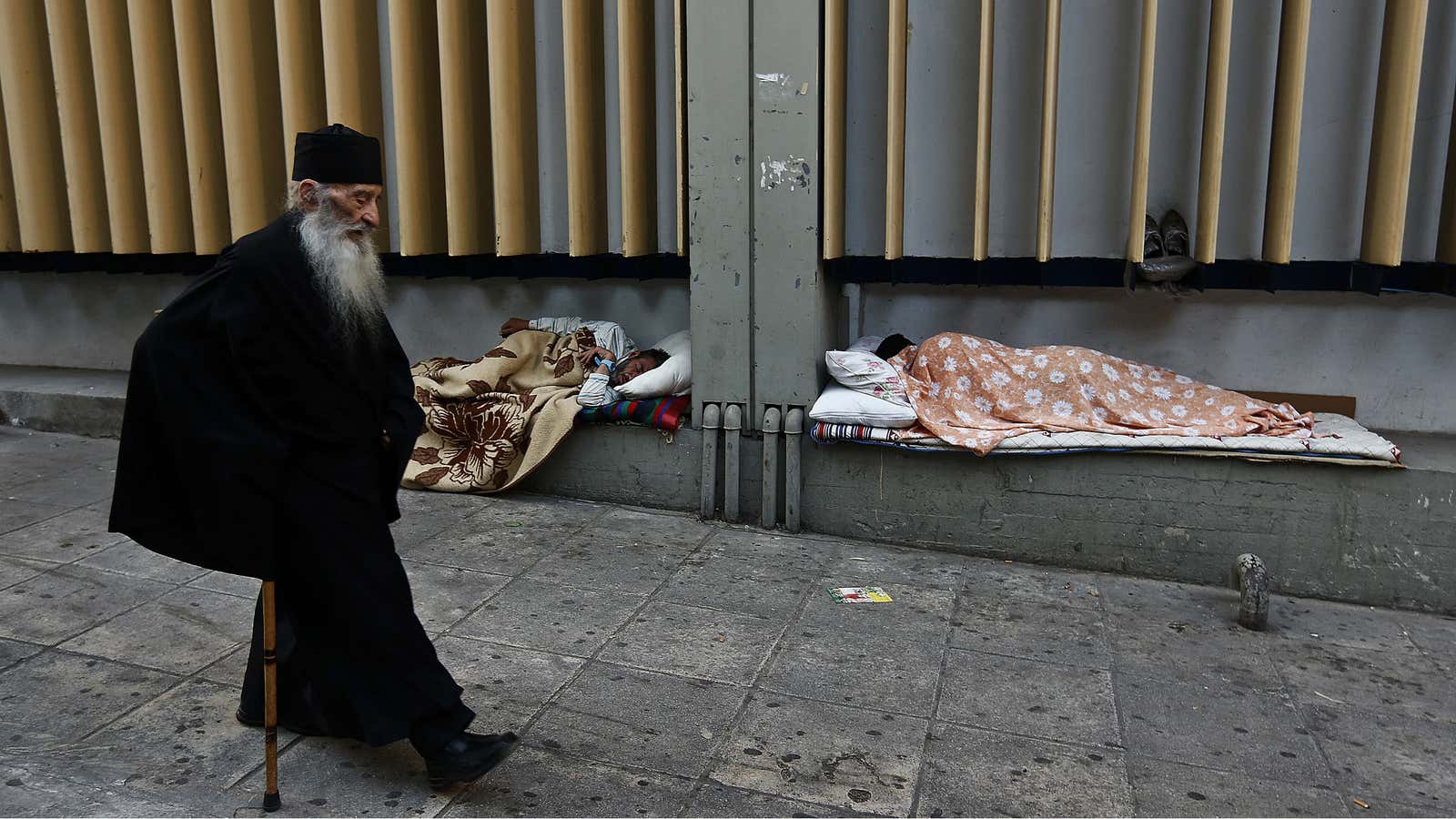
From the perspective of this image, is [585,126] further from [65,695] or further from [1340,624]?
[1340,624]

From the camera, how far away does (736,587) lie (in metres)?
Answer: 4.36

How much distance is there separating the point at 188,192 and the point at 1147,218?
18.3 ft

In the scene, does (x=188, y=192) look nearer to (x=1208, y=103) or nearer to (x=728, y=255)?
(x=728, y=255)

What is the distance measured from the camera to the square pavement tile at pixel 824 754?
9.34 feet

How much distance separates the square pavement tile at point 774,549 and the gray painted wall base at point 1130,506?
0.50ft

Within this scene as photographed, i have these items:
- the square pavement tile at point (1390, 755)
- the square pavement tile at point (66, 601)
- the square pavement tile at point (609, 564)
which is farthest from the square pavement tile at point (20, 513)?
the square pavement tile at point (1390, 755)

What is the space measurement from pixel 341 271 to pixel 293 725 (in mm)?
1324

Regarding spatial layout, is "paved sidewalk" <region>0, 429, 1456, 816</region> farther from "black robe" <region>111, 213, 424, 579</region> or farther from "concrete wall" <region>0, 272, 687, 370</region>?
"concrete wall" <region>0, 272, 687, 370</region>

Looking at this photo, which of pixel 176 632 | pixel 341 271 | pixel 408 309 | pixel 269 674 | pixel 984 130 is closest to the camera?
pixel 269 674

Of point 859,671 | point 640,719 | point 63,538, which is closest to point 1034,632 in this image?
point 859,671

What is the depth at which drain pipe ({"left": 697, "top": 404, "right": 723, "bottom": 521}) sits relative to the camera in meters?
5.14

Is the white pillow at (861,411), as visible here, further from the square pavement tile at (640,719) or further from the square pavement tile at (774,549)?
the square pavement tile at (640,719)

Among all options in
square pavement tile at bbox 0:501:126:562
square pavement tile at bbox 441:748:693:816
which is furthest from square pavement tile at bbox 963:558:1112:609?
square pavement tile at bbox 0:501:126:562

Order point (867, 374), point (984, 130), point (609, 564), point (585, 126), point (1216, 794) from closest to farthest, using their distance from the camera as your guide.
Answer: point (1216, 794)
point (609, 564)
point (984, 130)
point (867, 374)
point (585, 126)
